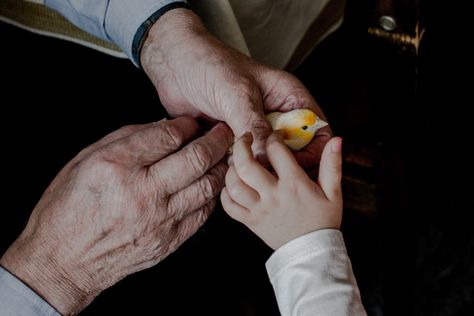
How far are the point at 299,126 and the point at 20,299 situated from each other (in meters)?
0.48

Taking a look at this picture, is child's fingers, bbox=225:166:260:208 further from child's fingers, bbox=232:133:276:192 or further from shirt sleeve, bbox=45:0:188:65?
shirt sleeve, bbox=45:0:188:65

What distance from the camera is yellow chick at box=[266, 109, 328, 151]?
2.58 ft

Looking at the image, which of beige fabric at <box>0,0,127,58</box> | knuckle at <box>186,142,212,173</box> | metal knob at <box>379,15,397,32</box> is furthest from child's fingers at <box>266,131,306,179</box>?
beige fabric at <box>0,0,127,58</box>

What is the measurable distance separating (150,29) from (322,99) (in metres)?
0.68

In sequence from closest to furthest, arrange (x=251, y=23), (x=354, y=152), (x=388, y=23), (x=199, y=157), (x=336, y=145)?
(x=336, y=145), (x=199, y=157), (x=388, y=23), (x=251, y=23), (x=354, y=152)

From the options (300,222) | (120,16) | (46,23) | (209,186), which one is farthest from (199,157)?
(46,23)

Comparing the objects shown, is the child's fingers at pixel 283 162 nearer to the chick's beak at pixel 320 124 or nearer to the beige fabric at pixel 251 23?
the chick's beak at pixel 320 124

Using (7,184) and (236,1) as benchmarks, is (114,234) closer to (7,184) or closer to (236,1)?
(7,184)

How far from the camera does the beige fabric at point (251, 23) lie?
98 cm

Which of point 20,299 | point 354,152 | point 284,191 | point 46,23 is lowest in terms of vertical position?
point 354,152

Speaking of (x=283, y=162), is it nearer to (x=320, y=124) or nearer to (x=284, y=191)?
(x=284, y=191)

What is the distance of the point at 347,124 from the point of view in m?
1.48

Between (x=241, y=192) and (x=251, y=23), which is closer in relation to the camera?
(x=241, y=192)

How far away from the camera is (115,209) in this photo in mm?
780
